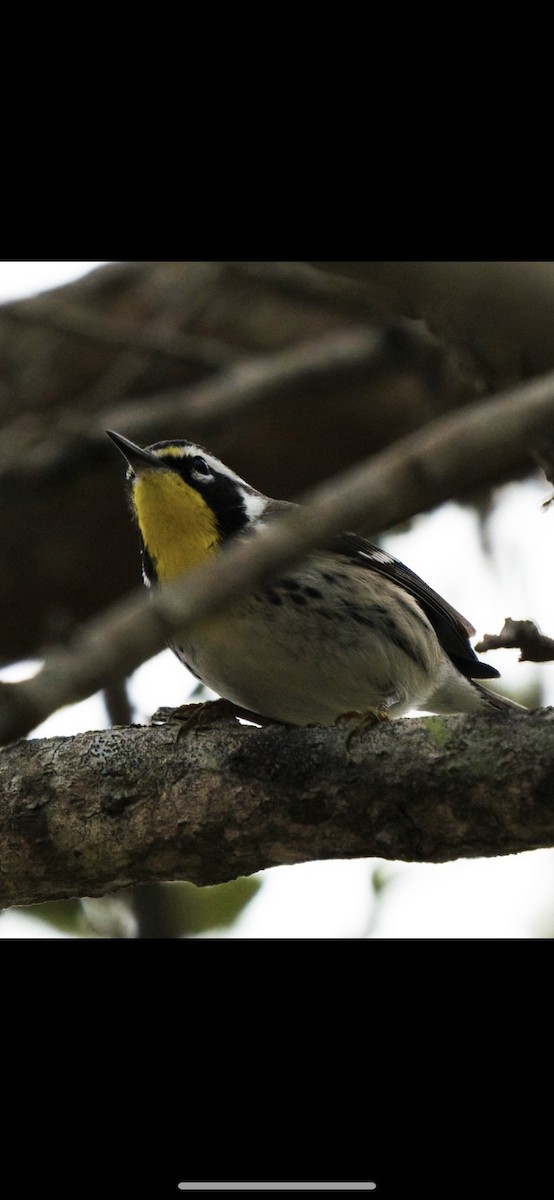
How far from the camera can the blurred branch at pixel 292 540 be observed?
71.0 inches

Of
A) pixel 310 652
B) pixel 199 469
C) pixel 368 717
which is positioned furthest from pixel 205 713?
pixel 199 469

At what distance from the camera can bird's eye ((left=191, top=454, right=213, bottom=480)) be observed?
488 cm

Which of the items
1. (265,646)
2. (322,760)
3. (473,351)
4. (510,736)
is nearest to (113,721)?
(265,646)

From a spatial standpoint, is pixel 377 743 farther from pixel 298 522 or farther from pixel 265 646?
pixel 298 522

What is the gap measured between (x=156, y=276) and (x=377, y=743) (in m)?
3.29

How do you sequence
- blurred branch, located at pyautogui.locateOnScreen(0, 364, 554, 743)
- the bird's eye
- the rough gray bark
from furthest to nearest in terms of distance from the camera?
the bird's eye, the rough gray bark, blurred branch, located at pyautogui.locateOnScreen(0, 364, 554, 743)

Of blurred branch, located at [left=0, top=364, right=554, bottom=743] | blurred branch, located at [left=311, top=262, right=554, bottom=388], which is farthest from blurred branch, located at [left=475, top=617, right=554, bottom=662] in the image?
blurred branch, located at [left=0, top=364, right=554, bottom=743]

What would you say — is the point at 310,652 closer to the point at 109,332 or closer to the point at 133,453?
the point at 133,453

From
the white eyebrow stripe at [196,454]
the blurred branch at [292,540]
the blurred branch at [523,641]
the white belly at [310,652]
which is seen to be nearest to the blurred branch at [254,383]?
the white eyebrow stripe at [196,454]

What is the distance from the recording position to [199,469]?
4930 mm

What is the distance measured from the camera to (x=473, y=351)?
98.3 inches

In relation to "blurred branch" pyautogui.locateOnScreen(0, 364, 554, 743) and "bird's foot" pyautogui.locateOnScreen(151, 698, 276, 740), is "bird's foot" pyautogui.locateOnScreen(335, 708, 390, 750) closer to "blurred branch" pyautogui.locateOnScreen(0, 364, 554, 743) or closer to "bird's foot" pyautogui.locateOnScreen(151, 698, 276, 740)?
"bird's foot" pyautogui.locateOnScreen(151, 698, 276, 740)

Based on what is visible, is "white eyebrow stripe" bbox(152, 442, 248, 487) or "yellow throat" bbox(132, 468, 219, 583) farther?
"white eyebrow stripe" bbox(152, 442, 248, 487)

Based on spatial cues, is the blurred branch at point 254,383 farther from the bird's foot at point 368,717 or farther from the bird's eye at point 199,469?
the bird's foot at point 368,717
